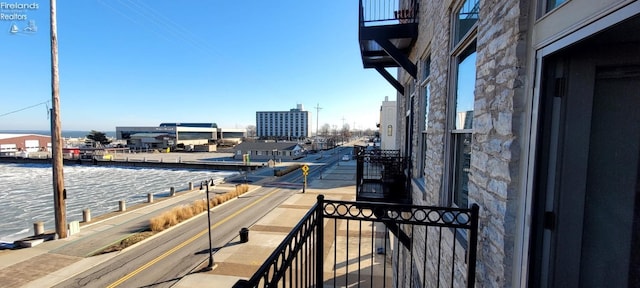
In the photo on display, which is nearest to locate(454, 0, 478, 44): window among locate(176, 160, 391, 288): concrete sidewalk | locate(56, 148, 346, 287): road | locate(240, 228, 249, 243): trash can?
locate(176, 160, 391, 288): concrete sidewalk

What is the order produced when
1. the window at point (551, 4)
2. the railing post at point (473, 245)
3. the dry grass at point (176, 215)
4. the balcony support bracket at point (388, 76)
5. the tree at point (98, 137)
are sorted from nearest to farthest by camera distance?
the window at point (551, 4)
the railing post at point (473, 245)
the balcony support bracket at point (388, 76)
the dry grass at point (176, 215)
the tree at point (98, 137)

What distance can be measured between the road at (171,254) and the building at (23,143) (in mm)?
78613

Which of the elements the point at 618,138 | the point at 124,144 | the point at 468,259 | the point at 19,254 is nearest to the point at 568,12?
the point at 618,138

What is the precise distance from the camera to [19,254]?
11906mm

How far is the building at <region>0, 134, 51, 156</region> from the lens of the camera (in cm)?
6535

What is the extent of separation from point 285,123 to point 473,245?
124 m

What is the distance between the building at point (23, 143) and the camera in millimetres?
65350

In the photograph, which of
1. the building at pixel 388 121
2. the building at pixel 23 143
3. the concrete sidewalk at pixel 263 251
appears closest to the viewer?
the concrete sidewalk at pixel 263 251

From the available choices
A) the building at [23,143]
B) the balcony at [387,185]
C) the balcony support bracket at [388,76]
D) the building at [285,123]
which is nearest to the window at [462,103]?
the balcony at [387,185]

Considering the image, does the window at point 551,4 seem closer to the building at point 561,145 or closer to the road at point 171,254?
the building at point 561,145

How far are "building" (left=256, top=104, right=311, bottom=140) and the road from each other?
104 metres

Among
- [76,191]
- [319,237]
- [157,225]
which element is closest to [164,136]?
[76,191]

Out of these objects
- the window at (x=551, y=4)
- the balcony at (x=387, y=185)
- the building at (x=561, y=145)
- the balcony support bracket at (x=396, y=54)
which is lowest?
the balcony at (x=387, y=185)

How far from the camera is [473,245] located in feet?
7.25
